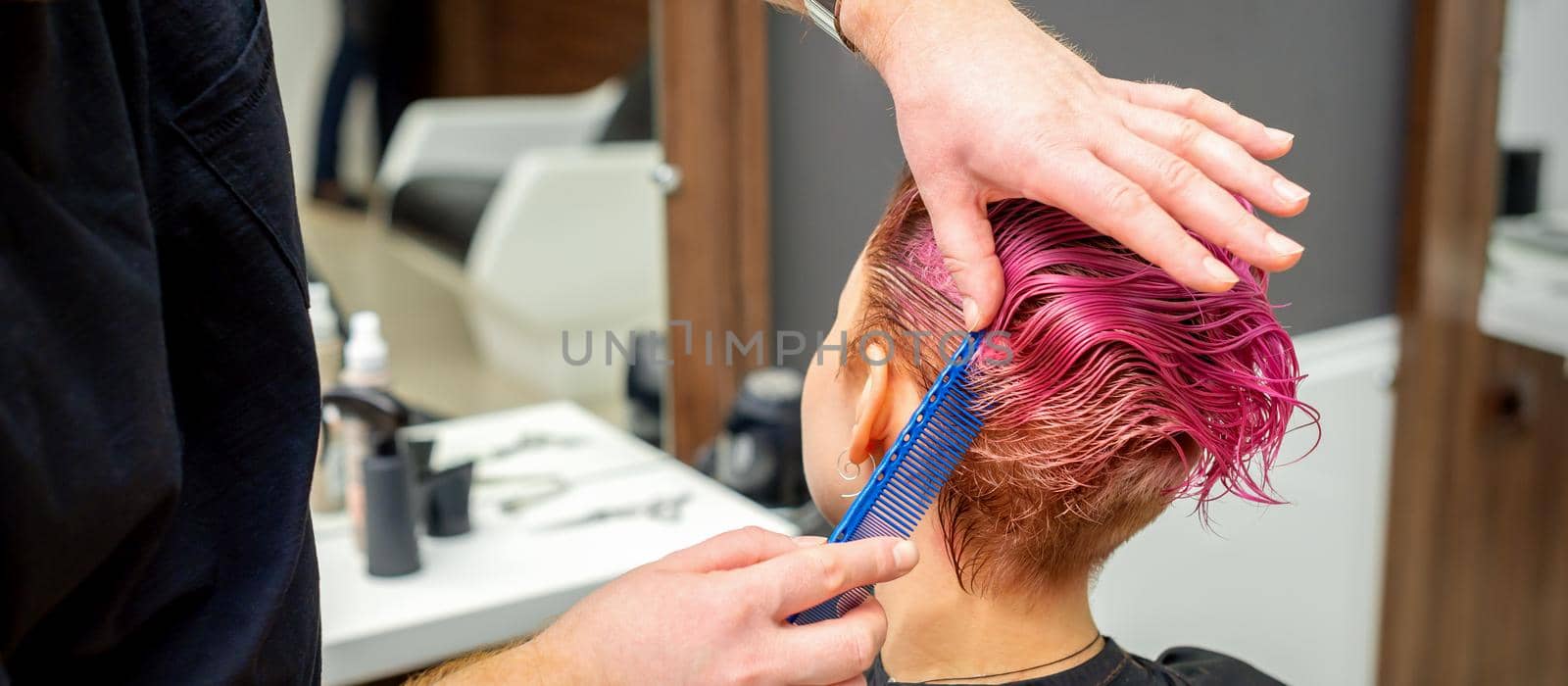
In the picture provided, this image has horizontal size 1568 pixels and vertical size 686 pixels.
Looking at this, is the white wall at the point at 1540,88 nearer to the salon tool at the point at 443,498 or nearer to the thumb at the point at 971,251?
the thumb at the point at 971,251

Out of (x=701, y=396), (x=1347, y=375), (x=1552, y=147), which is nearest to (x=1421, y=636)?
(x=1347, y=375)

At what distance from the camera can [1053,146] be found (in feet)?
2.54

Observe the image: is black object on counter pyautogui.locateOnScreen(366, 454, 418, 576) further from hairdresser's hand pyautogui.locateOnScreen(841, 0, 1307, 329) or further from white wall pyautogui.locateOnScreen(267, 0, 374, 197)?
hairdresser's hand pyautogui.locateOnScreen(841, 0, 1307, 329)

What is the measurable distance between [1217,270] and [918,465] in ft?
0.88

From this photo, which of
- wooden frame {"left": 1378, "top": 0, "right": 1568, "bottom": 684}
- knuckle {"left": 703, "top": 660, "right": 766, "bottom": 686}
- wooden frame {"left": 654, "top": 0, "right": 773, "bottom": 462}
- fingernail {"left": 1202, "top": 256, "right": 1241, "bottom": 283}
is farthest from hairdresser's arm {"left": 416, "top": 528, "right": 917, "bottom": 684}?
wooden frame {"left": 1378, "top": 0, "right": 1568, "bottom": 684}

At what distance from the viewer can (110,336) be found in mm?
599

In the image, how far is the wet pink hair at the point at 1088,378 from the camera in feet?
2.91

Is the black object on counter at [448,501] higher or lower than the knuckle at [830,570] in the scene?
lower

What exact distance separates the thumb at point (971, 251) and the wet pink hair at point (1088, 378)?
0.03 meters

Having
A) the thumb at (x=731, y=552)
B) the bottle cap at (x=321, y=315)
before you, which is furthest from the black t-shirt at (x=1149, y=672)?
the bottle cap at (x=321, y=315)

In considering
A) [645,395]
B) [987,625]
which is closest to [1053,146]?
[987,625]

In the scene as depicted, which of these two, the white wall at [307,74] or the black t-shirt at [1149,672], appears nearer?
the black t-shirt at [1149,672]

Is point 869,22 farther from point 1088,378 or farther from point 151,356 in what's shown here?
point 151,356

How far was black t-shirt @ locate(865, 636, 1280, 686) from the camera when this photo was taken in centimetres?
104
